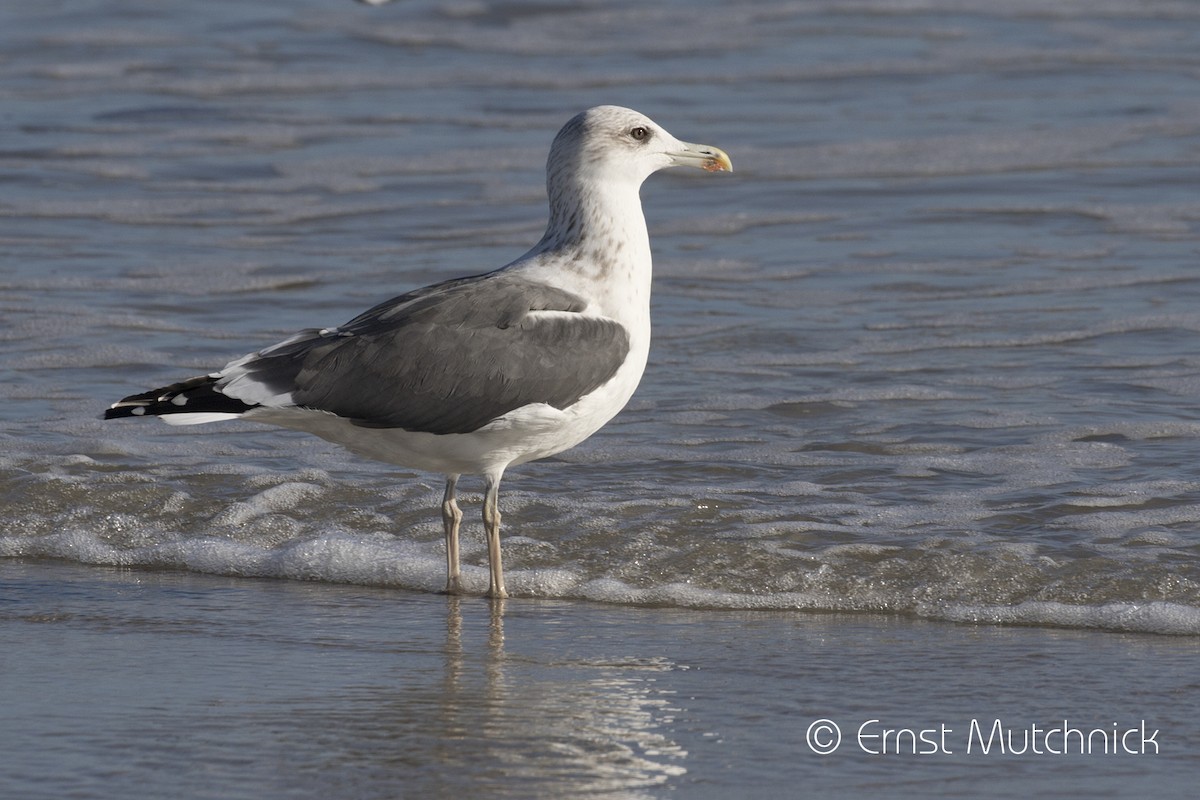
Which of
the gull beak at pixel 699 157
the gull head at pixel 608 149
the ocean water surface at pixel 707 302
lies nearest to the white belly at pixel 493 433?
the ocean water surface at pixel 707 302

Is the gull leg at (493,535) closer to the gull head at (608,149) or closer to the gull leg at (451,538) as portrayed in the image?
the gull leg at (451,538)

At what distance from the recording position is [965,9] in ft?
74.9

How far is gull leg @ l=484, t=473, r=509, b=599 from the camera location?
6.33 m

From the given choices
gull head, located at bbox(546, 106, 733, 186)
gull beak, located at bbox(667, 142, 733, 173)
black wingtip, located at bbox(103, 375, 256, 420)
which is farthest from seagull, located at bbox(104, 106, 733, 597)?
gull beak, located at bbox(667, 142, 733, 173)

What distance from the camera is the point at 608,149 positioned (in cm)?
671

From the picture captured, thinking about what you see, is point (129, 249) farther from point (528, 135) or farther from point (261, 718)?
point (261, 718)

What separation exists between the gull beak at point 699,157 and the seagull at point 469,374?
47 centimetres

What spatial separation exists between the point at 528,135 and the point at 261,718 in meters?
12.5

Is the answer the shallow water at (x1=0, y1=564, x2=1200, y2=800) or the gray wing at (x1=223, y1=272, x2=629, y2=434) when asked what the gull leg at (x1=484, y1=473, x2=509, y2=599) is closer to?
the shallow water at (x1=0, y1=564, x2=1200, y2=800)

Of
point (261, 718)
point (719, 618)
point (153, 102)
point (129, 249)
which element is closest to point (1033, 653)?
point (719, 618)

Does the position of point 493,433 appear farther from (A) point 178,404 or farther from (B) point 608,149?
(B) point 608,149

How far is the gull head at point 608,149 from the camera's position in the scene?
668 cm

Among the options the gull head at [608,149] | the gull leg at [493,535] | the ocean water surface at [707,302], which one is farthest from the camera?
the gull head at [608,149]

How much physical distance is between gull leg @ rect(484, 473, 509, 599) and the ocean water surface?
83 mm
